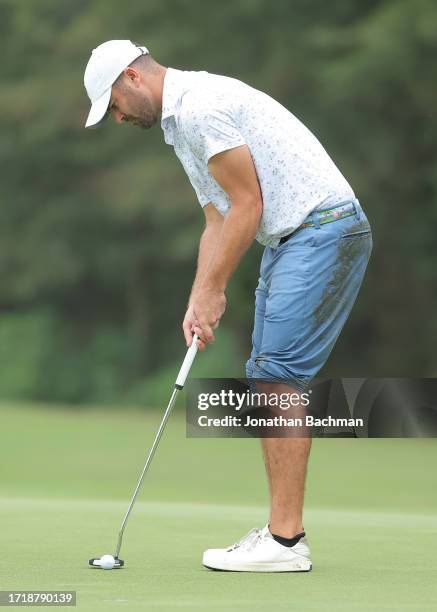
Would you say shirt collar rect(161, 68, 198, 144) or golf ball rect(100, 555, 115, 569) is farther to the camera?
shirt collar rect(161, 68, 198, 144)

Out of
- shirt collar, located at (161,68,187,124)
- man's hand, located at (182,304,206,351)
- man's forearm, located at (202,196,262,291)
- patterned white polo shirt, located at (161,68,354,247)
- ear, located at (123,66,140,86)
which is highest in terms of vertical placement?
ear, located at (123,66,140,86)

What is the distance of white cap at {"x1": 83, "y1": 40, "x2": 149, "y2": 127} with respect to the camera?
15.2 ft

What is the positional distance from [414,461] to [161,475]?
2667 millimetres

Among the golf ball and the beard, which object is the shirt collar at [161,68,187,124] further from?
the golf ball

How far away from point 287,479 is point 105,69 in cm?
143

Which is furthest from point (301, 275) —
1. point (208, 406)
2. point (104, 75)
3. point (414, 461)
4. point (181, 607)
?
point (414, 461)

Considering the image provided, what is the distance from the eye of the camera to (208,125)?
14.6ft

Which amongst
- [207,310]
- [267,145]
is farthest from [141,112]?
[207,310]

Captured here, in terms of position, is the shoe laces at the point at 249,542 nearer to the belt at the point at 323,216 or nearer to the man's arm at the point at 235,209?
the man's arm at the point at 235,209

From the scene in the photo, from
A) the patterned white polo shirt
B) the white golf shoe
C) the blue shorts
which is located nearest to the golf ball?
the white golf shoe

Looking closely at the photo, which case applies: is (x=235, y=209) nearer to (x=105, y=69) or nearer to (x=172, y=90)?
(x=172, y=90)

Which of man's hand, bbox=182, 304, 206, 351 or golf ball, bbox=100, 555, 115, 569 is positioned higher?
man's hand, bbox=182, 304, 206, 351

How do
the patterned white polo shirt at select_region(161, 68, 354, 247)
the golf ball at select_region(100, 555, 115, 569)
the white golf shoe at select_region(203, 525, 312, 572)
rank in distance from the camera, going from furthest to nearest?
the patterned white polo shirt at select_region(161, 68, 354, 247)
the white golf shoe at select_region(203, 525, 312, 572)
the golf ball at select_region(100, 555, 115, 569)

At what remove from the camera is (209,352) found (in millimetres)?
20203
